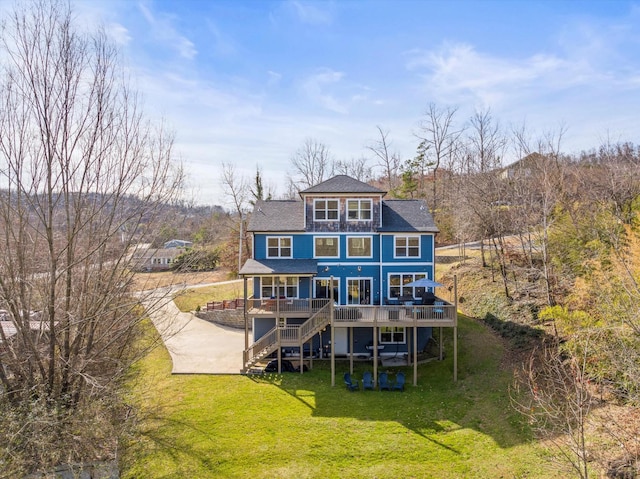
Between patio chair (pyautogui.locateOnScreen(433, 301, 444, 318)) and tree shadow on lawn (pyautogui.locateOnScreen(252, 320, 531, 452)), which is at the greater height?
patio chair (pyautogui.locateOnScreen(433, 301, 444, 318))

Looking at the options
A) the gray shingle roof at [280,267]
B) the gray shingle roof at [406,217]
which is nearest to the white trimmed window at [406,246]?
the gray shingle roof at [406,217]

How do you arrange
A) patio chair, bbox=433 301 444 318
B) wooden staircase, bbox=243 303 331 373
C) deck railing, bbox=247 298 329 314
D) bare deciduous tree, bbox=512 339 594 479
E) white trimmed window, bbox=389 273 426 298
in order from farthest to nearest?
1. white trimmed window, bbox=389 273 426 298
2. deck railing, bbox=247 298 329 314
3. wooden staircase, bbox=243 303 331 373
4. patio chair, bbox=433 301 444 318
5. bare deciduous tree, bbox=512 339 594 479

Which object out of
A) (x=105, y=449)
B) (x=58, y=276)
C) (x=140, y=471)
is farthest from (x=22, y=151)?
(x=140, y=471)

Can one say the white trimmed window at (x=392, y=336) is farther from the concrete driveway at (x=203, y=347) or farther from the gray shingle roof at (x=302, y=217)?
the concrete driveway at (x=203, y=347)

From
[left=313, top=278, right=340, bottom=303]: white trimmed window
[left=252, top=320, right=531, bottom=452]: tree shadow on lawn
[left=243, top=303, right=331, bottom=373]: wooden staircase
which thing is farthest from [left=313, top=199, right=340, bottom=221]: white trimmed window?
[left=252, top=320, right=531, bottom=452]: tree shadow on lawn

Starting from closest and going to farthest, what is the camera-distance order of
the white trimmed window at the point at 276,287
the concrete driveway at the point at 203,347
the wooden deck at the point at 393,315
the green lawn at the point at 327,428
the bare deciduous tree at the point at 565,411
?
the bare deciduous tree at the point at 565,411
the green lawn at the point at 327,428
the wooden deck at the point at 393,315
the concrete driveway at the point at 203,347
the white trimmed window at the point at 276,287

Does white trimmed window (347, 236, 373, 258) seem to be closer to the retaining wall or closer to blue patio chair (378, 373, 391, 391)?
blue patio chair (378, 373, 391, 391)

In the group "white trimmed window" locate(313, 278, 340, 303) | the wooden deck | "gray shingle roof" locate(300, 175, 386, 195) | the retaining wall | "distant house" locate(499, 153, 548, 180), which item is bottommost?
the retaining wall

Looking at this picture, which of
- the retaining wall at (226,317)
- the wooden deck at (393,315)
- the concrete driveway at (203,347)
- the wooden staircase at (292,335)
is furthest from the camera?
the retaining wall at (226,317)

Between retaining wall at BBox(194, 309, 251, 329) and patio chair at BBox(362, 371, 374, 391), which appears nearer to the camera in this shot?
patio chair at BBox(362, 371, 374, 391)
